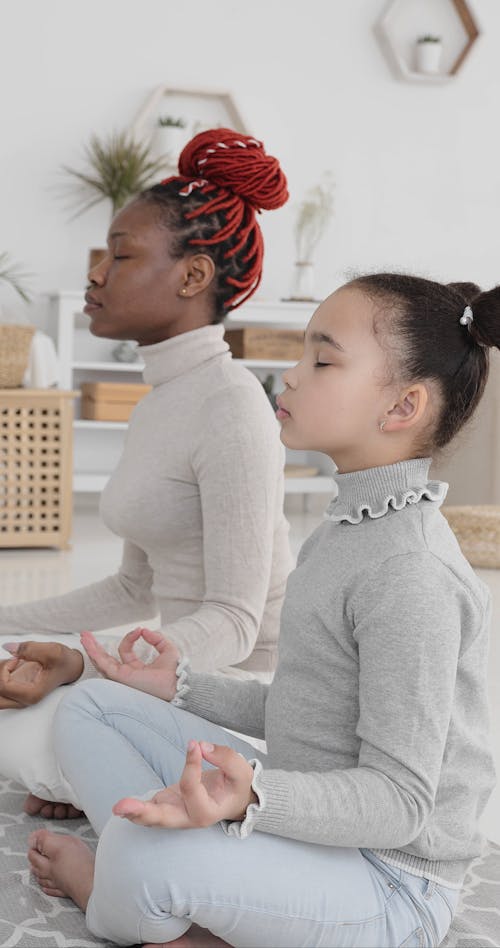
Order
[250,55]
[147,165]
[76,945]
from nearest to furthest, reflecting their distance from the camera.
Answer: [76,945], [147,165], [250,55]

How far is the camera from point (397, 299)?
1.10 metres

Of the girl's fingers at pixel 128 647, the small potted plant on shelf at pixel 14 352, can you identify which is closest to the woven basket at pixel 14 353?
the small potted plant on shelf at pixel 14 352

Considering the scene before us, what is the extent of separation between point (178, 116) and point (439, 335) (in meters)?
4.00

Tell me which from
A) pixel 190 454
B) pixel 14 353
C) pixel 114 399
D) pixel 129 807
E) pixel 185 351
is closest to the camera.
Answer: pixel 129 807

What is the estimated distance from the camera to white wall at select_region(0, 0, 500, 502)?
4684 mm

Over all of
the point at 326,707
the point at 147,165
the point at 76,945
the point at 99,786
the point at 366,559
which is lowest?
the point at 76,945

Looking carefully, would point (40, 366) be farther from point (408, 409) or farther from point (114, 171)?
point (408, 409)

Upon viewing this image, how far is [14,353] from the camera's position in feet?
12.2

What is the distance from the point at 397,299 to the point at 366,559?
0.25 metres

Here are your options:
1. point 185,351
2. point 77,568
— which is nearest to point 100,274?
point 185,351

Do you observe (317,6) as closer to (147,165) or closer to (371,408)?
(147,165)

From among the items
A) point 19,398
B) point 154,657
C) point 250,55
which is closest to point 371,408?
point 154,657

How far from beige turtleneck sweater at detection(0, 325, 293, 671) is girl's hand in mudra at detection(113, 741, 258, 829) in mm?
396

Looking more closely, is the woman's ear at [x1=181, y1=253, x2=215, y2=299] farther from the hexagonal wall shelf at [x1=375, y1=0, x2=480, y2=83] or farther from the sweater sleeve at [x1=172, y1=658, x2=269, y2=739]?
the hexagonal wall shelf at [x1=375, y1=0, x2=480, y2=83]
